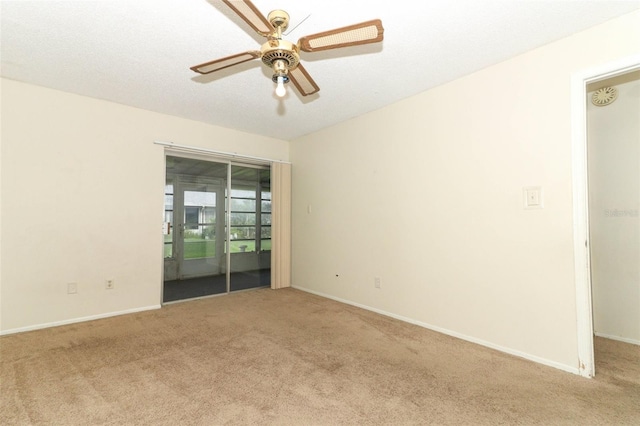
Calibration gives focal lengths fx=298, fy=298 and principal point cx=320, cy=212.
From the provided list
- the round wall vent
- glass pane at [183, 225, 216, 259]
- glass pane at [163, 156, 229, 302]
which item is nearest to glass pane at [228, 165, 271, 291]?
glass pane at [163, 156, 229, 302]

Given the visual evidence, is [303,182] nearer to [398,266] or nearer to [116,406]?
[398,266]

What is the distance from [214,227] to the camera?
5027mm

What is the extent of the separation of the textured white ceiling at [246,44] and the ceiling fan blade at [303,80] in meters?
0.37

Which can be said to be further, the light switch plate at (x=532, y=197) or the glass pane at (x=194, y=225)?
the glass pane at (x=194, y=225)

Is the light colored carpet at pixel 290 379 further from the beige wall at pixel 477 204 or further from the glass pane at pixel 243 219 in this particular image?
the glass pane at pixel 243 219

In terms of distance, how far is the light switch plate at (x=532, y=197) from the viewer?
239 cm

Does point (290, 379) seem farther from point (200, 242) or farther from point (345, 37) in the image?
point (200, 242)

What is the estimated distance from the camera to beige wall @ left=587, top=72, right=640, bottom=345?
2730 mm

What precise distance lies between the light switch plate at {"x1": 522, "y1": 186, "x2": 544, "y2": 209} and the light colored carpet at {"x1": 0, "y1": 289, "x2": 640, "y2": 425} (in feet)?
4.10

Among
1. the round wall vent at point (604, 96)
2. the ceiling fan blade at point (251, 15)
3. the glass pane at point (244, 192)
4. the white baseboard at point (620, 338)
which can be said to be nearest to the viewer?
the ceiling fan blade at point (251, 15)

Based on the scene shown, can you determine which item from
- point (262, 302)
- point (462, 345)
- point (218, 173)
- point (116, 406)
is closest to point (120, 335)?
point (116, 406)

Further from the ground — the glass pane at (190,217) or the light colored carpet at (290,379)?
the glass pane at (190,217)

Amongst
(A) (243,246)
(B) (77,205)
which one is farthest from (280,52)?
(A) (243,246)

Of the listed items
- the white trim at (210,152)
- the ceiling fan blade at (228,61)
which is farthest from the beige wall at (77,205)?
the ceiling fan blade at (228,61)
